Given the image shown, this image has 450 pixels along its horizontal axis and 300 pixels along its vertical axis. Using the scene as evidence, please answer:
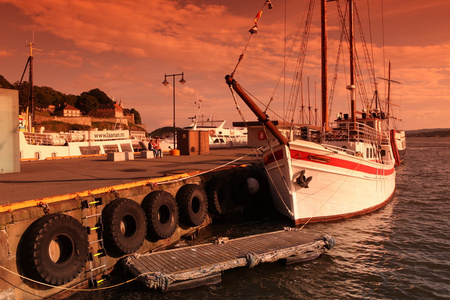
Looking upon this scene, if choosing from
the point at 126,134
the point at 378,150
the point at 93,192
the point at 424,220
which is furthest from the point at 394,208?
the point at 126,134

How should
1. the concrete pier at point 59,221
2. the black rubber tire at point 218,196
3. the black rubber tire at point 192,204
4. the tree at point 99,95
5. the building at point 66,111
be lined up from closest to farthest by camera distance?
1. the concrete pier at point 59,221
2. the black rubber tire at point 192,204
3. the black rubber tire at point 218,196
4. the building at point 66,111
5. the tree at point 99,95

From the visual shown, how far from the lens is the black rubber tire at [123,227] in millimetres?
9422

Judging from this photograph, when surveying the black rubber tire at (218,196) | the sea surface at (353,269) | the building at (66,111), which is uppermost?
the building at (66,111)

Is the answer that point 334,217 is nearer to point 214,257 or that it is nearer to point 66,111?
point 214,257

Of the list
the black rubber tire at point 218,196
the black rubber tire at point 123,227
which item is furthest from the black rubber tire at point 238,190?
the black rubber tire at point 123,227

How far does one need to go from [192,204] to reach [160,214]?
2136mm

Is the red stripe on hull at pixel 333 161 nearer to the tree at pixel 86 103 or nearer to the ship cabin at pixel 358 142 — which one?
the ship cabin at pixel 358 142

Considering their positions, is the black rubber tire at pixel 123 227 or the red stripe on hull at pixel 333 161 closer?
the black rubber tire at pixel 123 227

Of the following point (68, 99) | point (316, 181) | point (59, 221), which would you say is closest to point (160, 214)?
point (59, 221)

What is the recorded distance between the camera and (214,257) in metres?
9.69

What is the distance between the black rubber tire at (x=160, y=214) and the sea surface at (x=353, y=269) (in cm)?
201

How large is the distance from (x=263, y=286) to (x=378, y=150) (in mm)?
16464

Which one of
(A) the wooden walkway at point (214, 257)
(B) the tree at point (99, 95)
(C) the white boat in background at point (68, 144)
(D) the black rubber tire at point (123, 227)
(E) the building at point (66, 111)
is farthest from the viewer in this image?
(B) the tree at point (99, 95)

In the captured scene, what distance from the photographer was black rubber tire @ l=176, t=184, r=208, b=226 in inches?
509
